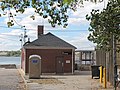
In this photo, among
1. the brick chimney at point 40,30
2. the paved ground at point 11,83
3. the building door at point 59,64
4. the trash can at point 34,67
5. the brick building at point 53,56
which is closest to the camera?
the paved ground at point 11,83

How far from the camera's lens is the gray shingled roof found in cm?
4166

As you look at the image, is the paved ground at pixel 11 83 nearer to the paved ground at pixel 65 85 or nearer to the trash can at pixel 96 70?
the paved ground at pixel 65 85

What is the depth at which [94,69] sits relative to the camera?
98.4 feet

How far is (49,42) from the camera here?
42.8 metres

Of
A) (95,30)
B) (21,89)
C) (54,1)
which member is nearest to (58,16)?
(54,1)

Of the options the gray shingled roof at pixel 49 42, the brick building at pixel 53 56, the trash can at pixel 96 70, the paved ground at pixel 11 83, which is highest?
the gray shingled roof at pixel 49 42

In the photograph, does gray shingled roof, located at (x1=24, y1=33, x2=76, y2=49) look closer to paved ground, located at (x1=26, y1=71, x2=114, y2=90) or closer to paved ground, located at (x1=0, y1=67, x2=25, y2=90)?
paved ground, located at (x1=0, y1=67, x2=25, y2=90)

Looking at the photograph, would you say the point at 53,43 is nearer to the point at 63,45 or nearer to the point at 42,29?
the point at 63,45

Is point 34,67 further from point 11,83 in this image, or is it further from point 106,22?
point 106,22

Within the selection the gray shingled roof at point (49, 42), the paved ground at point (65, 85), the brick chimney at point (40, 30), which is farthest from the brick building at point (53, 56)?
the paved ground at point (65, 85)

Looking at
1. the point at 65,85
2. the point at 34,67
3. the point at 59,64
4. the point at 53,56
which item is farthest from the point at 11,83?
the point at 59,64

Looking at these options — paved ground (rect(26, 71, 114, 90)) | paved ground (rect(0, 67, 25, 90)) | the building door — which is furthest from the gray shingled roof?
paved ground (rect(26, 71, 114, 90))

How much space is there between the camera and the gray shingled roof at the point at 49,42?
4166cm

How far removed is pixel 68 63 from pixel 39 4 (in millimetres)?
33301
